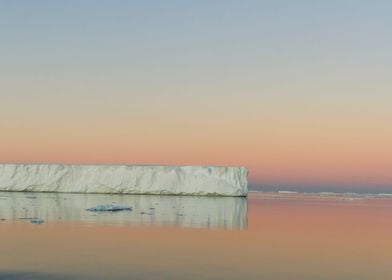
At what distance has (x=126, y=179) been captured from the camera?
29.8 meters

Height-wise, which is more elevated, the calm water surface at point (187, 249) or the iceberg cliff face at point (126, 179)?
the iceberg cliff face at point (126, 179)

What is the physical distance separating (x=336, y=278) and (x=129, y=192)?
24.3m

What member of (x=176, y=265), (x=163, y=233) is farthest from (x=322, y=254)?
(x=163, y=233)

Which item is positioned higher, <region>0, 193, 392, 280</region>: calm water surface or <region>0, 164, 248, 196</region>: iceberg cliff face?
A: <region>0, 164, 248, 196</region>: iceberg cliff face

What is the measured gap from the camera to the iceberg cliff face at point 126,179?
2906 centimetres

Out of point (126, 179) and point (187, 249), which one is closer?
point (187, 249)

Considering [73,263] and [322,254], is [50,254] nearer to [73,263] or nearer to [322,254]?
[73,263]

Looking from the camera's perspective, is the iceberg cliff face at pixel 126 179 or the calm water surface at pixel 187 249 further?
the iceberg cliff face at pixel 126 179

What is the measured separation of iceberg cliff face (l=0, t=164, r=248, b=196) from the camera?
29062 mm

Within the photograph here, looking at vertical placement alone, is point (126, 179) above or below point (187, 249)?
above

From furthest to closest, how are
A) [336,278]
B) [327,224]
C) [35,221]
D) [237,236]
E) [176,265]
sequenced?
[327,224] < [35,221] < [237,236] < [176,265] < [336,278]

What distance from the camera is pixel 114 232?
10.2 m

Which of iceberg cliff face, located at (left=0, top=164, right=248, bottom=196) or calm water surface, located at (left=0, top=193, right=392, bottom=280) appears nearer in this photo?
calm water surface, located at (left=0, top=193, right=392, bottom=280)

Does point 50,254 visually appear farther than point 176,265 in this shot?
Yes
